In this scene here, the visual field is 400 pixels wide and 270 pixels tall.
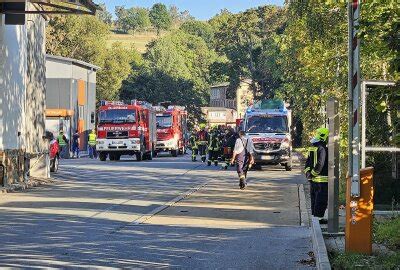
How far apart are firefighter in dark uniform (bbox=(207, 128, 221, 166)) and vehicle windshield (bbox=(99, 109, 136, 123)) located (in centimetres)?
651

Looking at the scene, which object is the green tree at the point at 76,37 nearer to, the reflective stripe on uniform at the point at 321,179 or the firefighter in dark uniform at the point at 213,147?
the firefighter in dark uniform at the point at 213,147

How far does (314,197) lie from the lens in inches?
670

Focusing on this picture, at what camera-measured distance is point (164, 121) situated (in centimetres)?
5878

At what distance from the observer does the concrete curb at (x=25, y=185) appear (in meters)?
25.3

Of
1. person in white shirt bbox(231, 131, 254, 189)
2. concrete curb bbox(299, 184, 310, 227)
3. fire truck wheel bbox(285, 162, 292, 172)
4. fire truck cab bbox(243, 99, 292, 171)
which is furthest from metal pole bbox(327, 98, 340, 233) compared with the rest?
fire truck wheel bbox(285, 162, 292, 172)

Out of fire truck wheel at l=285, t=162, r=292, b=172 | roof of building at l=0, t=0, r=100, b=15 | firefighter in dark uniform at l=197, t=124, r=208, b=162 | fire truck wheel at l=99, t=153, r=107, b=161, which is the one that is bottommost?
fire truck wheel at l=285, t=162, r=292, b=172

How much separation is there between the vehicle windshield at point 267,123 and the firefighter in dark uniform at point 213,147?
2.69m

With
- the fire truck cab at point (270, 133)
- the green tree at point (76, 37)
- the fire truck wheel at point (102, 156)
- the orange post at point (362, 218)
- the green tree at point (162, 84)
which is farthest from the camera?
the green tree at point (162, 84)

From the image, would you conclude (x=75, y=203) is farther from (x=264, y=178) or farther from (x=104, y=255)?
(x=264, y=178)

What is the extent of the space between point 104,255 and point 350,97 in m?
4.12

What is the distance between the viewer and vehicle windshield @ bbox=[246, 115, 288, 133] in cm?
3800

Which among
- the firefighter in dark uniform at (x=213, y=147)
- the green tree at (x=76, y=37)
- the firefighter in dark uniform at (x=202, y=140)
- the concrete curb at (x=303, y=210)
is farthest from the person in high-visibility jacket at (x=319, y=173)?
the green tree at (x=76, y=37)

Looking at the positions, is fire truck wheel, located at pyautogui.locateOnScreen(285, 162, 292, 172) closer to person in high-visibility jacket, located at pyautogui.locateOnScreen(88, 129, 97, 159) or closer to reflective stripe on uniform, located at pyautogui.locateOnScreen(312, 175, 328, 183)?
reflective stripe on uniform, located at pyautogui.locateOnScreen(312, 175, 328, 183)

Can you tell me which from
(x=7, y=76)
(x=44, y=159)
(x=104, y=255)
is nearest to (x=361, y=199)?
(x=104, y=255)
